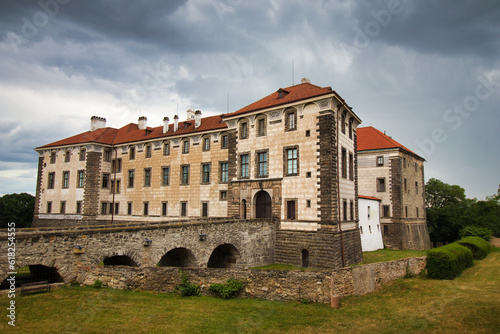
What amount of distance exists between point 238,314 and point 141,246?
697 cm

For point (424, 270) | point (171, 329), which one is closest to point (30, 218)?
point (171, 329)

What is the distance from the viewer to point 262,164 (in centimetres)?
2686

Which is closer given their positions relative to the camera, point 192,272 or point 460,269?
point 192,272

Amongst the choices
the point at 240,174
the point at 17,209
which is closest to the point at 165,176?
the point at 240,174

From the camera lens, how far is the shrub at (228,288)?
14.4 metres

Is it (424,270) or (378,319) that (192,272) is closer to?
(378,319)

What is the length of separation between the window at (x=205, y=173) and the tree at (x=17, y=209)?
31192mm

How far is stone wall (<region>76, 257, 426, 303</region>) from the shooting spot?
546 inches

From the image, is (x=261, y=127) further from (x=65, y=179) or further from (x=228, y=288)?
(x=65, y=179)

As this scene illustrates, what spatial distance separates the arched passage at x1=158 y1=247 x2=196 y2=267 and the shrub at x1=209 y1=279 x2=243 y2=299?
5.24 meters

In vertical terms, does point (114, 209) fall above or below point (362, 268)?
above

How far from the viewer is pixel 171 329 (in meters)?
10.9

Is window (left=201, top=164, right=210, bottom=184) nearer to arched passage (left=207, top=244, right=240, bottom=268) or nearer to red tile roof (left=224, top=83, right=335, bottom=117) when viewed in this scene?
red tile roof (left=224, top=83, right=335, bottom=117)

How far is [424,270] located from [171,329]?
16507mm
